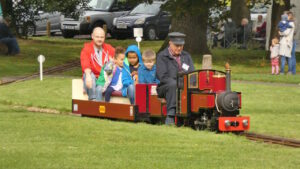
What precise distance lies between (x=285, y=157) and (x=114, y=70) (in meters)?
5.88

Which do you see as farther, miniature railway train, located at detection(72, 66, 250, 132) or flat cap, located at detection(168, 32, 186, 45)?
flat cap, located at detection(168, 32, 186, 45)

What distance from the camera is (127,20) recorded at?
44.9 meters

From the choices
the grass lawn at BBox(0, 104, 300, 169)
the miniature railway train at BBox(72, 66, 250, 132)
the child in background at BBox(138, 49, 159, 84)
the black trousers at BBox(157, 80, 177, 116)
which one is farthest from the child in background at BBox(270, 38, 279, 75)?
the grass lawn at BBox(0, 104, 300, 169)

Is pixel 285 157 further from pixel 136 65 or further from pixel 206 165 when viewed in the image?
pixel 136 65

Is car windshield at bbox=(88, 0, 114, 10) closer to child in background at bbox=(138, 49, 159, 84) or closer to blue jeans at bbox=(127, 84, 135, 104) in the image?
blue jeans at bbox=(127, 84, 135, 104)

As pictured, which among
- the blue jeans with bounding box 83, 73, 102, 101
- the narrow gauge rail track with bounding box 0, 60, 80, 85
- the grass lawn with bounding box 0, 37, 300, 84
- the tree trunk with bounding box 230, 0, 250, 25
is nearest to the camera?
the blue jeans with bounding box 83, 73, 102, 101

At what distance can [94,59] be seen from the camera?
57.3ft

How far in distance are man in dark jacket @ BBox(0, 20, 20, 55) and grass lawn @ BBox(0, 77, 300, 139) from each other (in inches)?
299

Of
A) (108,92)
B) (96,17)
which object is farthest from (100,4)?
(108,92)

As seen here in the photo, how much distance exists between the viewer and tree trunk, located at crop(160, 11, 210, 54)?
3462cm

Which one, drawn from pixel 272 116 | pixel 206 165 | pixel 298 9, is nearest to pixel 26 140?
pixel 206 165

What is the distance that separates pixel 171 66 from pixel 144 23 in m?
29.3

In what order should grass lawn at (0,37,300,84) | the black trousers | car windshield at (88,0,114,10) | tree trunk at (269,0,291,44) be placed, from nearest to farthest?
the black trousers, grass lawn at (0,37,300,84), tree trunk at (269,0,291,44), car windshield at (88,0,114,10)

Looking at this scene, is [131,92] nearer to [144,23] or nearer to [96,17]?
[144,23]
